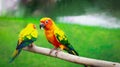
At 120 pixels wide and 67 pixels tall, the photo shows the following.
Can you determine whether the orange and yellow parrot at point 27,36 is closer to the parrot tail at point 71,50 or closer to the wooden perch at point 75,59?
the wooden perch at point 75,59

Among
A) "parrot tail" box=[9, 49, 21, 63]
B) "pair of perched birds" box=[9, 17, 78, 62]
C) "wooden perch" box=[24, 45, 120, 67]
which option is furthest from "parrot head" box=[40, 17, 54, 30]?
"parrot tail" box=[9, 49, 21, 63]

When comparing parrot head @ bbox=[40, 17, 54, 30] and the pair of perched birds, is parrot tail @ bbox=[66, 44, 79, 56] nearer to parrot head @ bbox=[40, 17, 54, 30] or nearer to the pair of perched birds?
the pair of perched birds

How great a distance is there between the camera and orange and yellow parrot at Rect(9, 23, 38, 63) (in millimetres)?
2998

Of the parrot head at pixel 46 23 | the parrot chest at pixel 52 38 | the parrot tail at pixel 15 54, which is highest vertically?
the parrot head at pixel 46 23

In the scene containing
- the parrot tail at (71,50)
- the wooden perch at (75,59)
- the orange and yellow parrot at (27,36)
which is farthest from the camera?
the orange and yellow parrot at (27,36)

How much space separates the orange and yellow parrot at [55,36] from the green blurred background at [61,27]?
37mm

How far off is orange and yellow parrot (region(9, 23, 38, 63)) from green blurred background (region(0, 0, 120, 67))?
4 cm

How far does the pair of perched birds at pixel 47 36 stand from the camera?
9.52 feet

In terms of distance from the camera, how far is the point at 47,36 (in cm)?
295

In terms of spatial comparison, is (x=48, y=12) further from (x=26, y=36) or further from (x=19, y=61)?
(x=19, y=61)

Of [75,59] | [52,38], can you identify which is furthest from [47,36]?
[75,59]

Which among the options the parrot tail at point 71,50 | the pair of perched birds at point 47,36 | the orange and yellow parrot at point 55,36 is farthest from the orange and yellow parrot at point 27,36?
the parrot tail at point 71,50

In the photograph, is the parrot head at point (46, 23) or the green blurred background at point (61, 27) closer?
the green blurred background at point (61, 27)

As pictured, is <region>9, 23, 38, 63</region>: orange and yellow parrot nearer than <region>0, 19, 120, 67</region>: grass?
No
